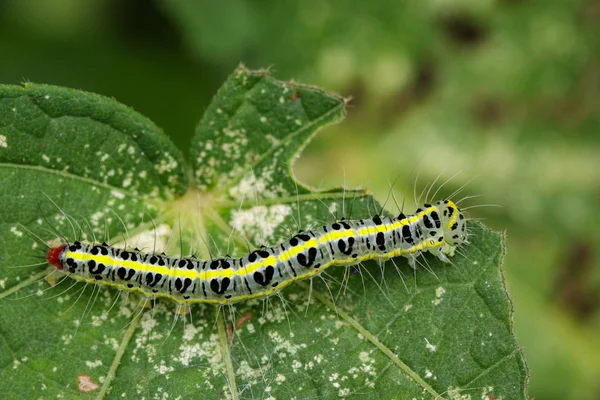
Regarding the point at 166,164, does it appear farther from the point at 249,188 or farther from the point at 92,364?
the point at 92,364

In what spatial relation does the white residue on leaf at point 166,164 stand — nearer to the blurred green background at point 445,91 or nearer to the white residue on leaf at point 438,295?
the blurred green background at point 445,91

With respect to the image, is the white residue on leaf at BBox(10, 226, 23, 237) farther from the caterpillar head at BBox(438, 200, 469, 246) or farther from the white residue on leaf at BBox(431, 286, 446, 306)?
the caterpillar head at BBox(438, 200, 469, 246)

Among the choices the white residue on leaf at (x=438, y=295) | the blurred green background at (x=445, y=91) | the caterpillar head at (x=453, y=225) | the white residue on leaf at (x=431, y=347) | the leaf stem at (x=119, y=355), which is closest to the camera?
the leaf stem at (x=119, y=355)

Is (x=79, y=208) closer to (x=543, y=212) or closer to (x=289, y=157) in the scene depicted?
(x=289, y=157)

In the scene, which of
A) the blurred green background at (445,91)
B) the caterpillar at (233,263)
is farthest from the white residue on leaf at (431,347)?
the blurred green background at (445,91)

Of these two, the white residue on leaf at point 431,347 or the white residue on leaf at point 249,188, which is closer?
the white residue on leaf at point 431,347

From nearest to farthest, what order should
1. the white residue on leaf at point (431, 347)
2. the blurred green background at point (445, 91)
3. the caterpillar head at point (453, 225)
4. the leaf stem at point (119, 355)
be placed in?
the leaf stem at point (119, 355), the white residue on leaf at point (431, 347), the caterpillar head at point (453, 225), the blurred green background at point (445, 91)

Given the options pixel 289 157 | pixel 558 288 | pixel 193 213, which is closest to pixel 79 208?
pixel 193 213
